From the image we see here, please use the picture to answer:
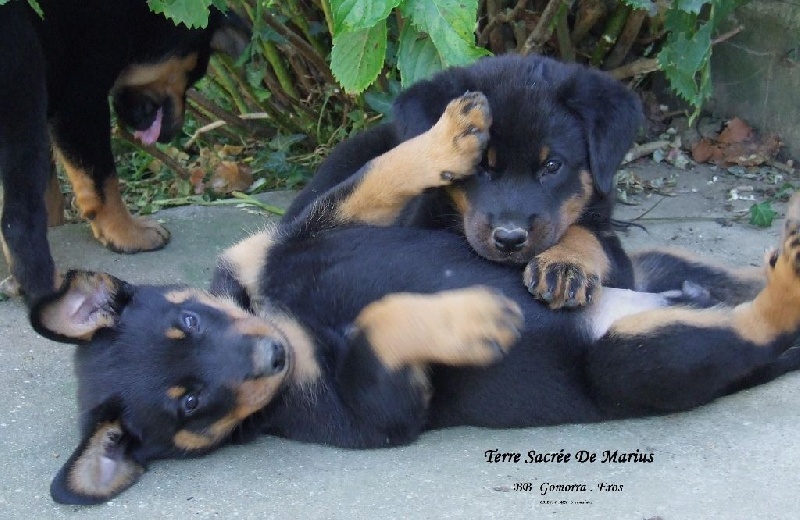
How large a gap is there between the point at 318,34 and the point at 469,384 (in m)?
3.02

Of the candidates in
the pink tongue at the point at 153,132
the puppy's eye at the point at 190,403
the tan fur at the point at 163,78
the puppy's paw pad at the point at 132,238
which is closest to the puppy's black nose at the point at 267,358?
the puppy's eye at the point at 190,403

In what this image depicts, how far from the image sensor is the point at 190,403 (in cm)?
274

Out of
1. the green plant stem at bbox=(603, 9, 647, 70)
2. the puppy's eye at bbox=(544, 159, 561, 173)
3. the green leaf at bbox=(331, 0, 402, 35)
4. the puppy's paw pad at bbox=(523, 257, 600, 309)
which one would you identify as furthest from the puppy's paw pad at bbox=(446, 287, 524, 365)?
the green plant stem at bbox=(603, 9, 647, 70)

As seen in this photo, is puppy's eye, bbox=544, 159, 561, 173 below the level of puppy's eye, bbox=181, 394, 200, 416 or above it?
above

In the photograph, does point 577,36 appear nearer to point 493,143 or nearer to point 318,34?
point 318,34

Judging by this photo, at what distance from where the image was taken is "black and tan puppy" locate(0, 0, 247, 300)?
12.3ft

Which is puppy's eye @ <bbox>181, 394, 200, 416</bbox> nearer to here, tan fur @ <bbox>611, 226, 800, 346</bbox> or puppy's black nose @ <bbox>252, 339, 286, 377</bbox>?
puppy's black nose @ <bbox>252, 339, 286, 377</bbox>

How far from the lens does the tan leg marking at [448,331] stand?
2670mm

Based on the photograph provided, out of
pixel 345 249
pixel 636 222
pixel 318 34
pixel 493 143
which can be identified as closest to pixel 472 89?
pixel 493 143

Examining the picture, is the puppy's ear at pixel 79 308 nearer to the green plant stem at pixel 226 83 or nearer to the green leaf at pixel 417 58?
the green leaf at pixel 417 58

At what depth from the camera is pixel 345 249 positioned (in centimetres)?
308

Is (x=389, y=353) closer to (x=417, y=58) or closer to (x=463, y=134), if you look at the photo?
(x=463, y=134)

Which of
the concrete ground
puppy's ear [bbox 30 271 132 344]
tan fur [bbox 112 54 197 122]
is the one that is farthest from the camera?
tan fur [bbox 112 54 197 122]

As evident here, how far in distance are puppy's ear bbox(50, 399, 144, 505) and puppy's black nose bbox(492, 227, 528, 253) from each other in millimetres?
1222
